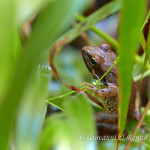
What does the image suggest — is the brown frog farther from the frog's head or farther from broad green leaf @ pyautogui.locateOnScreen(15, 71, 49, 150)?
broad green leaf @ pyautogui.locateOnScreen(15, 71, 49, 150)

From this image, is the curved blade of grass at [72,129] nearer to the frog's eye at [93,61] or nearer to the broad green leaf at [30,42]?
the broad green leaf at [30,42]

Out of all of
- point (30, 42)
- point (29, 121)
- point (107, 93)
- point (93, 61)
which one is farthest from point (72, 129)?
point (93, 61)

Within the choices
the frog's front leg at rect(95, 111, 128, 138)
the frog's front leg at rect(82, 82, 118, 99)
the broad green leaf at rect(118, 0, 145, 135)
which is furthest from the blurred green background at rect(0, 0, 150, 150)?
the frog's front leg at rect(95, 111, 128, 138)

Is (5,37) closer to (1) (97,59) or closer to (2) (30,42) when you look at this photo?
(2) (30,42)

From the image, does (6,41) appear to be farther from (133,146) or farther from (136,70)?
(136,70)

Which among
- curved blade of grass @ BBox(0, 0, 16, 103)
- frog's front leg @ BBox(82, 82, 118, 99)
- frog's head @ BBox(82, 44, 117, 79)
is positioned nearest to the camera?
curved blade of grass @ BBox(0, 0, 16, 103)

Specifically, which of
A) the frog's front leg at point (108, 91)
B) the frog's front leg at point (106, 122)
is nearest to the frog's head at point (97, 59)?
the frog's front leg at point (108, 91)
